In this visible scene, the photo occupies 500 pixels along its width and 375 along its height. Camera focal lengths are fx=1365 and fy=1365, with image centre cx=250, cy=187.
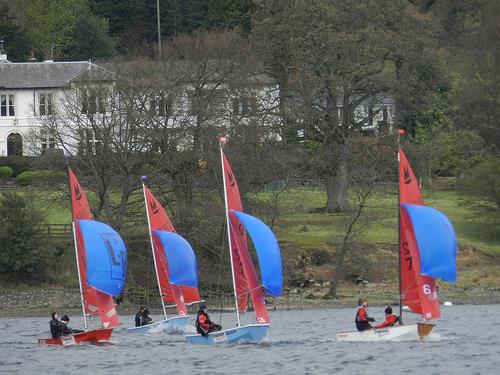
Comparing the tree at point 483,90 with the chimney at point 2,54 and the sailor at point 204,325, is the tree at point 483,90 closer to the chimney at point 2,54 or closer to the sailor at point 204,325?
the chimney at point 2,54

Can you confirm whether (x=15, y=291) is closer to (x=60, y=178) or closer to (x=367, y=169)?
(x=60, y=178)

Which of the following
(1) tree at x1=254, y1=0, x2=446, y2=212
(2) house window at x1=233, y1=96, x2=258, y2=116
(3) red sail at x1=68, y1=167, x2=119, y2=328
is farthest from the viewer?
(1) tree at x1=254, y1=0, x2=446, y2=212

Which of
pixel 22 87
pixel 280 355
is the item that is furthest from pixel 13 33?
pixel 280 355

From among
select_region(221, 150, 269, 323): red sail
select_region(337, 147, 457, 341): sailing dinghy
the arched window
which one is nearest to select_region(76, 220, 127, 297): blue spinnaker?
select_region(221, 150, 269, 323): red sail

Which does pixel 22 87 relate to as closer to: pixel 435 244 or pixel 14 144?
pixel 14 144

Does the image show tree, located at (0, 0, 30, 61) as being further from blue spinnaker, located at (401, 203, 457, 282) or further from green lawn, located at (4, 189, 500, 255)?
blue spinnaker, located at (401, 203, 457, 282)

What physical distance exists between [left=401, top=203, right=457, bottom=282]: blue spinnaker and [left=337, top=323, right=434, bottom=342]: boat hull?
2.02 meters

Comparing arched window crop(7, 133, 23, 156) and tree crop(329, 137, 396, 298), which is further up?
arched window crop(7, 133, 23, 156)

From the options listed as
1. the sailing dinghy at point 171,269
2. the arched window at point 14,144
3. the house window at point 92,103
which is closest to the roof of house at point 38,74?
the arched window at point 14,144

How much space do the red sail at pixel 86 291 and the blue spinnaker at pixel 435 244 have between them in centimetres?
961

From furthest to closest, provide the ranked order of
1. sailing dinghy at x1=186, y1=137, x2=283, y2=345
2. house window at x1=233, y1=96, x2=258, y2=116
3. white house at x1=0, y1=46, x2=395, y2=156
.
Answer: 1. house window at x1=233, y1=96, x2=258, y2=116
2. white house at x1=0, y1=46, x2=395, y2=156
3. sailing dinghy at x1=186, y1=137, x2=283, y2=345

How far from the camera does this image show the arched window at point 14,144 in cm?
8369

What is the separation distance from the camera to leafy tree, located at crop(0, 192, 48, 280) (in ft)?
193

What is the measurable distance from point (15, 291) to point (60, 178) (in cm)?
546
